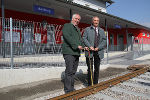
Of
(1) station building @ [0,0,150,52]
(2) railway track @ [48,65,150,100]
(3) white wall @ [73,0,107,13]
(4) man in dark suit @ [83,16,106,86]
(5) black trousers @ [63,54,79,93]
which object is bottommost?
(2) railway track @ [48,65,150,100]

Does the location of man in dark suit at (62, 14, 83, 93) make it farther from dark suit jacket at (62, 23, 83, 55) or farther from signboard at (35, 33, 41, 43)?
signboard at (35, 33, 41, 43)

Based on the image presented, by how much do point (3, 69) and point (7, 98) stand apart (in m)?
1.07

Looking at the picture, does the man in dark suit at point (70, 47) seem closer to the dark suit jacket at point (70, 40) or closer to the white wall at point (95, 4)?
the dark suit jacket at point (70, 40)

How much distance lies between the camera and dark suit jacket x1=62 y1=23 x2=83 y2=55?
2.97 meters

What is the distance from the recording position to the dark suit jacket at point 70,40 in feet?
9.75

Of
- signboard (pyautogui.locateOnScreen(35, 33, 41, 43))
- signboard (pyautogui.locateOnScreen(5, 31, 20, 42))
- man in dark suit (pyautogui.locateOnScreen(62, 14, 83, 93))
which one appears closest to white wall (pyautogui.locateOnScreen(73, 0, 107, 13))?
signboard (pyautogui.locateOnScreen(35, 33, 41, 43))

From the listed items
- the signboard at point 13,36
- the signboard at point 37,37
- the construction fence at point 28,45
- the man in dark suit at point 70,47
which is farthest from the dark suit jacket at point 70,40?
the signboard at point 37,37

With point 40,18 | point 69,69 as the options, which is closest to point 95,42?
point 69,69

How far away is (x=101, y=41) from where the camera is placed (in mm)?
3684

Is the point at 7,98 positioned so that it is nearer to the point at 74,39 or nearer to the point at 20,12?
the point at 74,39

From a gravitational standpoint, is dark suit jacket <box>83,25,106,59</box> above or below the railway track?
above

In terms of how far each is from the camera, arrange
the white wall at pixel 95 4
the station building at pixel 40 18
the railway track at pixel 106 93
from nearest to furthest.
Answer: the railway track at pixel 106 93, the station building at pixel 40 18, the white wall at pixel 95 4

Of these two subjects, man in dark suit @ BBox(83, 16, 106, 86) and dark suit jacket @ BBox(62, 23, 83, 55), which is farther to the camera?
man in dark suit @ BBox(83, 16, 106, 86)

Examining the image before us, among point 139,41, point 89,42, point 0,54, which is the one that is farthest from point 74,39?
point 139,41
